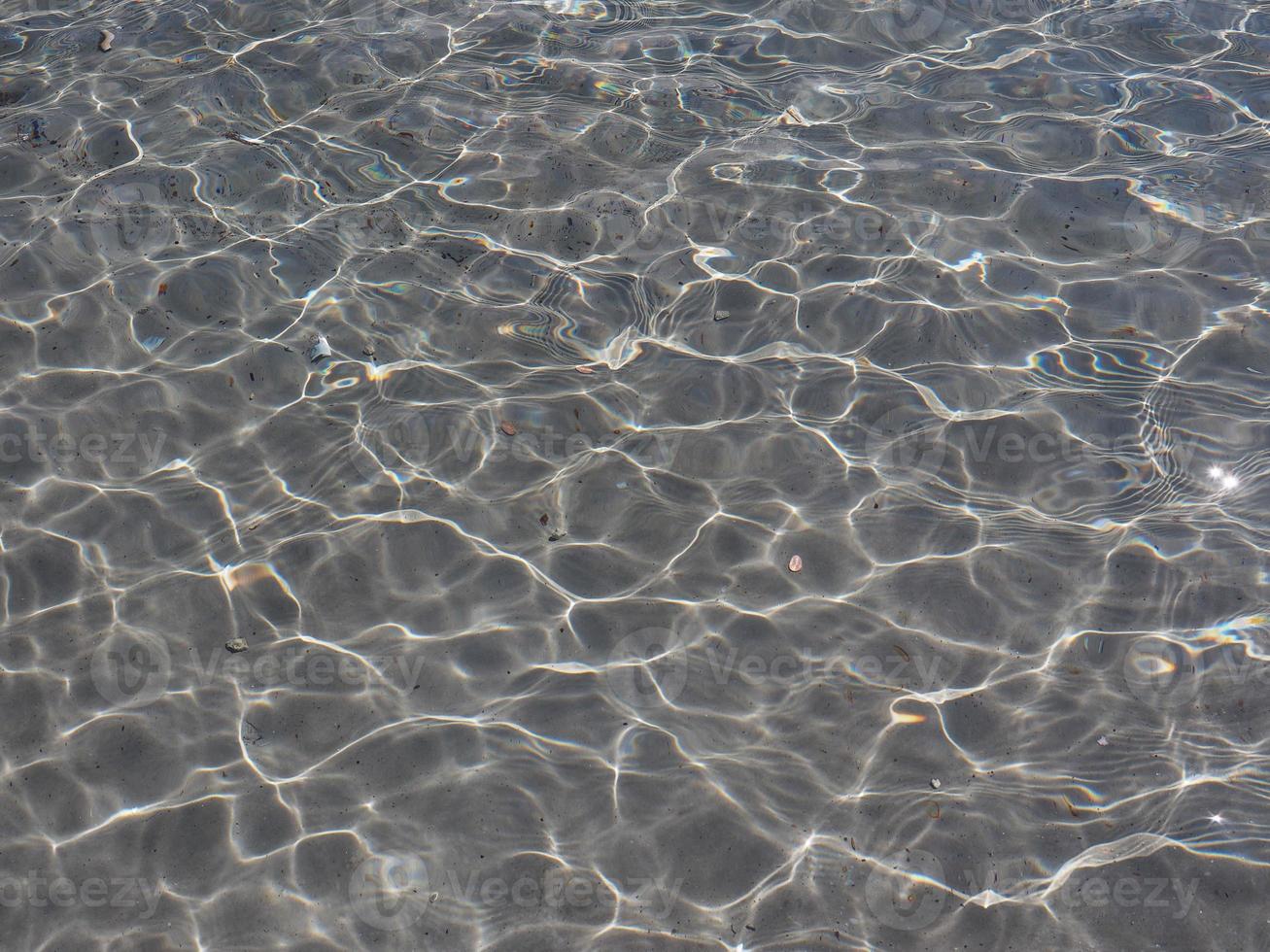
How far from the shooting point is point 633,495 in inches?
169

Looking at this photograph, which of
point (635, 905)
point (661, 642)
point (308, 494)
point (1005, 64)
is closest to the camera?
point (635, 905)

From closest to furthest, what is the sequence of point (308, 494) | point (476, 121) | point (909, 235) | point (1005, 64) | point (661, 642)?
point (661, 642)
point (308, 494)
point (909, 235)
point (476, 121)
point (1005, 64)

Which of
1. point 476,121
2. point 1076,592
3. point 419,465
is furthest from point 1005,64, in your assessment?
point 419,465

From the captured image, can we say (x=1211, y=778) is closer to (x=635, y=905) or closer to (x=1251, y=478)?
(x=1251, y=478)

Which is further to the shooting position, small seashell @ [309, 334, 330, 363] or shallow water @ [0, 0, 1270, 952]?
small seashell @ [309, 334, 330, 363]

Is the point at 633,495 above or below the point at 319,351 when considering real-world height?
below

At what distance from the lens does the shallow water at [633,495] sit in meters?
3.29

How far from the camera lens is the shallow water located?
10.8 ft

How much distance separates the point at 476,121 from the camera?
6.16 meters

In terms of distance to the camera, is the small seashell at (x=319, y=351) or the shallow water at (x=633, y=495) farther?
the small seashell at (x=319, y=351)

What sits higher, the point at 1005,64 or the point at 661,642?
the point at 1005,64

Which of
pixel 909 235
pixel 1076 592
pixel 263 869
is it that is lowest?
pixel 263 869

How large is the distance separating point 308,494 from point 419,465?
0.46m

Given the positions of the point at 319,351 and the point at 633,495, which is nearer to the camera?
the point at 633,495
